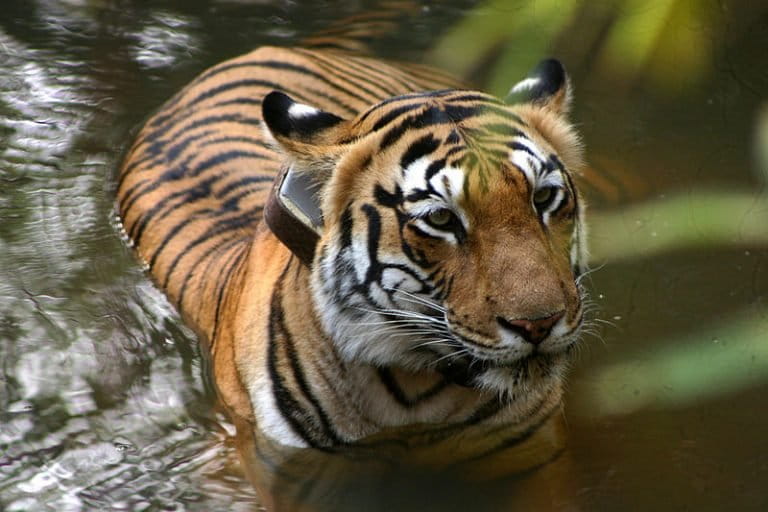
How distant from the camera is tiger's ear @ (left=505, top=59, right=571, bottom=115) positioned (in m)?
2.57

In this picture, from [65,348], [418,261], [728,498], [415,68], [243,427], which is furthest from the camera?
[415,68]

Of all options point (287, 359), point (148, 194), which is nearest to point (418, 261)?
point (287, 359)

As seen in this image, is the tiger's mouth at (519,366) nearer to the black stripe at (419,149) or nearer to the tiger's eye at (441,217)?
the tiger's eye at (441,217)

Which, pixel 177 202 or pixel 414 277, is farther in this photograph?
pixel 177 202

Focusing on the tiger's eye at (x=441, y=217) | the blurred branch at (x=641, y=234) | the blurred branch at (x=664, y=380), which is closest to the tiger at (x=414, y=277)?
the tiger's eye at (x=441, y=217)

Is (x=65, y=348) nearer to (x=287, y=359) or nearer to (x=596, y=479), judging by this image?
(x=287, y=359)

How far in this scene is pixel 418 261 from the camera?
2303 millimetres

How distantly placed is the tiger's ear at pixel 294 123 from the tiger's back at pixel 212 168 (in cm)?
54

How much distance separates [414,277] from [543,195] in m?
0.30

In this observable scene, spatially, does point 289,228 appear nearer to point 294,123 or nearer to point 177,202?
point 294,123

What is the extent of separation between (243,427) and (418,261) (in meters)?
0.74

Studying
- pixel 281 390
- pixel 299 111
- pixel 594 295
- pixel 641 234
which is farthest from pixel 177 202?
pixel 641 234

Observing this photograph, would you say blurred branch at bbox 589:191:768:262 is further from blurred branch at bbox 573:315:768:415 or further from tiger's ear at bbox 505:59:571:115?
tiger's ear at bbox 505:59:571:115

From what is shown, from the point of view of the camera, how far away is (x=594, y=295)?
3334mm
